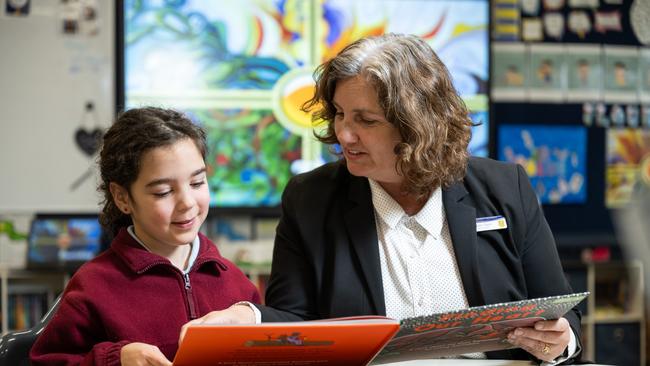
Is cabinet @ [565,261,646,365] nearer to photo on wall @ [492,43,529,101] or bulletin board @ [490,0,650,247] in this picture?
bulletin board @ [490,0,650,247]

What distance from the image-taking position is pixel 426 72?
1.86 metres

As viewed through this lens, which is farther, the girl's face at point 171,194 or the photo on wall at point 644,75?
the photo on wall at point 644,75


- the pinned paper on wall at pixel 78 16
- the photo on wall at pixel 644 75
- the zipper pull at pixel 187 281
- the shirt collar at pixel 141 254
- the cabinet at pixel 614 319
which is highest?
the pinned paper on wall at pixel 78 16

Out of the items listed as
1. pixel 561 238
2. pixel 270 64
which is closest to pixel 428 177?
pixel 270 64

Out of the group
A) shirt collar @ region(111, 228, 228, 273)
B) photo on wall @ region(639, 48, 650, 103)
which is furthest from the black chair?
photo on wall @ region(639, 48, 650, 103)

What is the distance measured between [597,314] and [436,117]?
3324 millimetres

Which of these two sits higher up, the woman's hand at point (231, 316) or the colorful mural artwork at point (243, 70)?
the colorful mural artwork at point (243, 70)

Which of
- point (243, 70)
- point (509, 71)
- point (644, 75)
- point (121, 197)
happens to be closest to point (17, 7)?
point (243, 70)

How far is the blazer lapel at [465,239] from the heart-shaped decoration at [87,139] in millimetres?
2874

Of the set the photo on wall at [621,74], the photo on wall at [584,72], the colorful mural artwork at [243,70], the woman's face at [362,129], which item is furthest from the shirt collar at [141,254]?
the photo on wall at [621,74]

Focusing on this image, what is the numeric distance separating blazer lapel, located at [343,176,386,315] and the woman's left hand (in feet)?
1.12

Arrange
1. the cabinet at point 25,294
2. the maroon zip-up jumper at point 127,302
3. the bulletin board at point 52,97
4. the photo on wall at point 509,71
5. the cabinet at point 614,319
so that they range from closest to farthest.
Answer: the maroon zip-up jumper at point 127,302
the cabinet at point 25,294
the bulletin board at point 52,97
the cabinet at point 614,319
the photo on wall at point 509,71

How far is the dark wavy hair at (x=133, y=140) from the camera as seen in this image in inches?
65.4

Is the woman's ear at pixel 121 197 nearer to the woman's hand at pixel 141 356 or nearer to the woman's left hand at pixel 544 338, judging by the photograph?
the woman's hand at pixel 141 356
